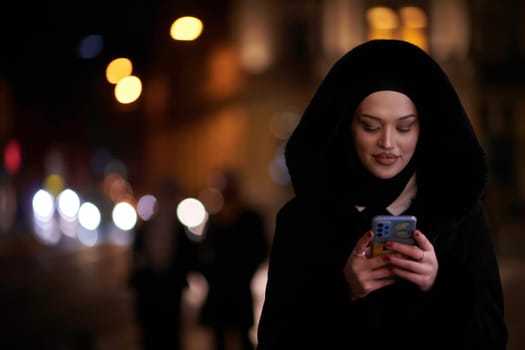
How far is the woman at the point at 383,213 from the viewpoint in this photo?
2906mm

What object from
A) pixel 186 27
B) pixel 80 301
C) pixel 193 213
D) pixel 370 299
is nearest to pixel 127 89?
pixel 80 301

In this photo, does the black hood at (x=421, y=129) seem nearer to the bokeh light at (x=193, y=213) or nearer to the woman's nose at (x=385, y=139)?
the woman's nose at (x=385, y=139)

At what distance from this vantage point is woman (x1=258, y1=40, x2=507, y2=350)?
2.91 m

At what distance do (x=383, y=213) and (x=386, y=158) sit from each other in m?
0.16

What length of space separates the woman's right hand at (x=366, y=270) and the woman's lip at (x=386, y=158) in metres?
0.26

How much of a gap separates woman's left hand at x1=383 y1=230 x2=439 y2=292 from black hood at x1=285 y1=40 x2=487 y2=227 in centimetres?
16

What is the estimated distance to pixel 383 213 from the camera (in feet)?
9.94

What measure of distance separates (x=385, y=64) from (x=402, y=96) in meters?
0.11

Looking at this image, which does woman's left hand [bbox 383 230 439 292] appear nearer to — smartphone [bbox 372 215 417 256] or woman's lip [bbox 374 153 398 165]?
smartphone [bbox 372 215 417 256]

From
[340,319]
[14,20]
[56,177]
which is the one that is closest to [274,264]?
[340,319]

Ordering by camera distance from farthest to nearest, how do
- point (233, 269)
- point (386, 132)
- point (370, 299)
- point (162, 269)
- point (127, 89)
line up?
point (127, 89) → point (162, 269) → point (233, 269) → point (386, 132) → point (370, 299)

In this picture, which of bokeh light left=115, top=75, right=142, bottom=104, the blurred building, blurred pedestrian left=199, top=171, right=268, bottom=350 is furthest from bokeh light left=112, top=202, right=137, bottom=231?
blurred pedestrian left=199, top=171, right=268, bottom=350

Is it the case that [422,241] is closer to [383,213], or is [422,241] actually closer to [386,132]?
[383,213]

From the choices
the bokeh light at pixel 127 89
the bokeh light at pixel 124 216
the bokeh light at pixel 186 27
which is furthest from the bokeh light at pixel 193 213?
the bokeh light at pixel 186 27
